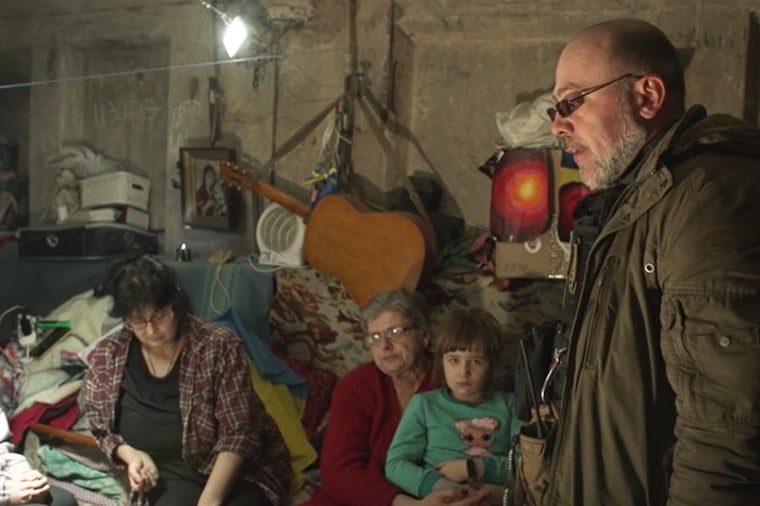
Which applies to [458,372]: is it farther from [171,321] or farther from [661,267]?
[661,267]

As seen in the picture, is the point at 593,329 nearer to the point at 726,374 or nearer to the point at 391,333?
the point at 726,374

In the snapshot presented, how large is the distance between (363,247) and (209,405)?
100cm

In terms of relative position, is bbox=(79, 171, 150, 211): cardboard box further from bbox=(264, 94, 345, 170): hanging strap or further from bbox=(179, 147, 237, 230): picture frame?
bbox=(264, 94, 345, 170): hanging strap

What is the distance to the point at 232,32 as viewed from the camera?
3.72 m

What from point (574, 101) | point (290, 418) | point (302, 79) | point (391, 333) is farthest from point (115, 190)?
point (574, 101)

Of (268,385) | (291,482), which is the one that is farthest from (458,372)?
(268,385)

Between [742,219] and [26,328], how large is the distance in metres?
3.13

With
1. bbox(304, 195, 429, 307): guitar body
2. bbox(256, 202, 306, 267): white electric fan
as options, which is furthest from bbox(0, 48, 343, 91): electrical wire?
bbox(304, 195, 429, 307): guitar body

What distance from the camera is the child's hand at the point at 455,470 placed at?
235cm

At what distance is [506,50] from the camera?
3.64m

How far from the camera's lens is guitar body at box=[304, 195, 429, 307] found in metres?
3.26

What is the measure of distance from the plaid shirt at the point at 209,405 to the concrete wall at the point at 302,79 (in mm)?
1295

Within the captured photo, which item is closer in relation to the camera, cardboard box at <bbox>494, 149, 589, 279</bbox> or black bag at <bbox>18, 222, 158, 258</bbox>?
cardboard box at <bbox>494, 149, 589, 279</bbox>

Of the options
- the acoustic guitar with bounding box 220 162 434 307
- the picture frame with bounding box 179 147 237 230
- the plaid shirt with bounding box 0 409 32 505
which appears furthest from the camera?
the picture frame with bounding box 179 147 237 230
